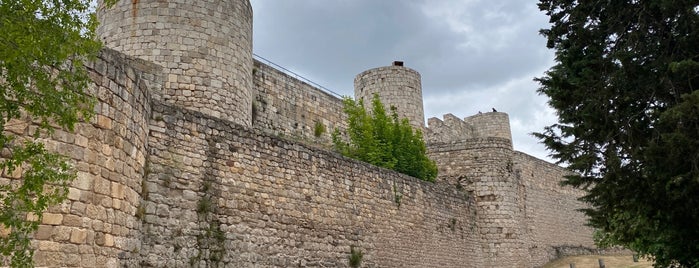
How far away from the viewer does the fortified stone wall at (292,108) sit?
20.3 metres

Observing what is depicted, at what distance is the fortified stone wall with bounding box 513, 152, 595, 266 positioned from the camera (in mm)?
24609

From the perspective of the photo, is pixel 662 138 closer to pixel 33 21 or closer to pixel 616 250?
pixel 33 21

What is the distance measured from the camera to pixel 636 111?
1043 centimetres

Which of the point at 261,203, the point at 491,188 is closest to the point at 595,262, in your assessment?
the point at 491,188

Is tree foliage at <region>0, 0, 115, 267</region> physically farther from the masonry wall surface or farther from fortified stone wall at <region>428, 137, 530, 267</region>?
fortified stone wall at <region>428, 137, 530, 267</region>

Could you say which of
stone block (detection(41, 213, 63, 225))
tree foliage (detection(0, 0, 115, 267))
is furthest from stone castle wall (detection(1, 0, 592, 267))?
tree foliage (detection(0, 0, 115, 267))

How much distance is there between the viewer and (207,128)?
11.2 m

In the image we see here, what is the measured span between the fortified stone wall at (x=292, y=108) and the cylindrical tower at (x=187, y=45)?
4.80m

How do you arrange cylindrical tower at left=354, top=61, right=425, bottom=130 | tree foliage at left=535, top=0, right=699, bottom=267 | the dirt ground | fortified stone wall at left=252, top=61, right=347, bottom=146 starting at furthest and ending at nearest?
cylindrical tower at left=354, top=61, right=425, bottom=130
the dirt ground
fortified stone wall at left=252, top=61, right=347, bottom=146
tree foliage at left=535, top=0, right=699, bottom=267

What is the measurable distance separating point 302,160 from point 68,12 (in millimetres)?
8333

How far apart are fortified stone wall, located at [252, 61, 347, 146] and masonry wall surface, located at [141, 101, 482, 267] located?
521 centimetres

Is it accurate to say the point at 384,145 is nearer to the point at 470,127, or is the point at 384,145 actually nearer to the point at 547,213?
the point at 547,213

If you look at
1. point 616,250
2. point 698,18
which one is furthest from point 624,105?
point 616,250

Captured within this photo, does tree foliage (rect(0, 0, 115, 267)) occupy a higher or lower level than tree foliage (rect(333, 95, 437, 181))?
lower
